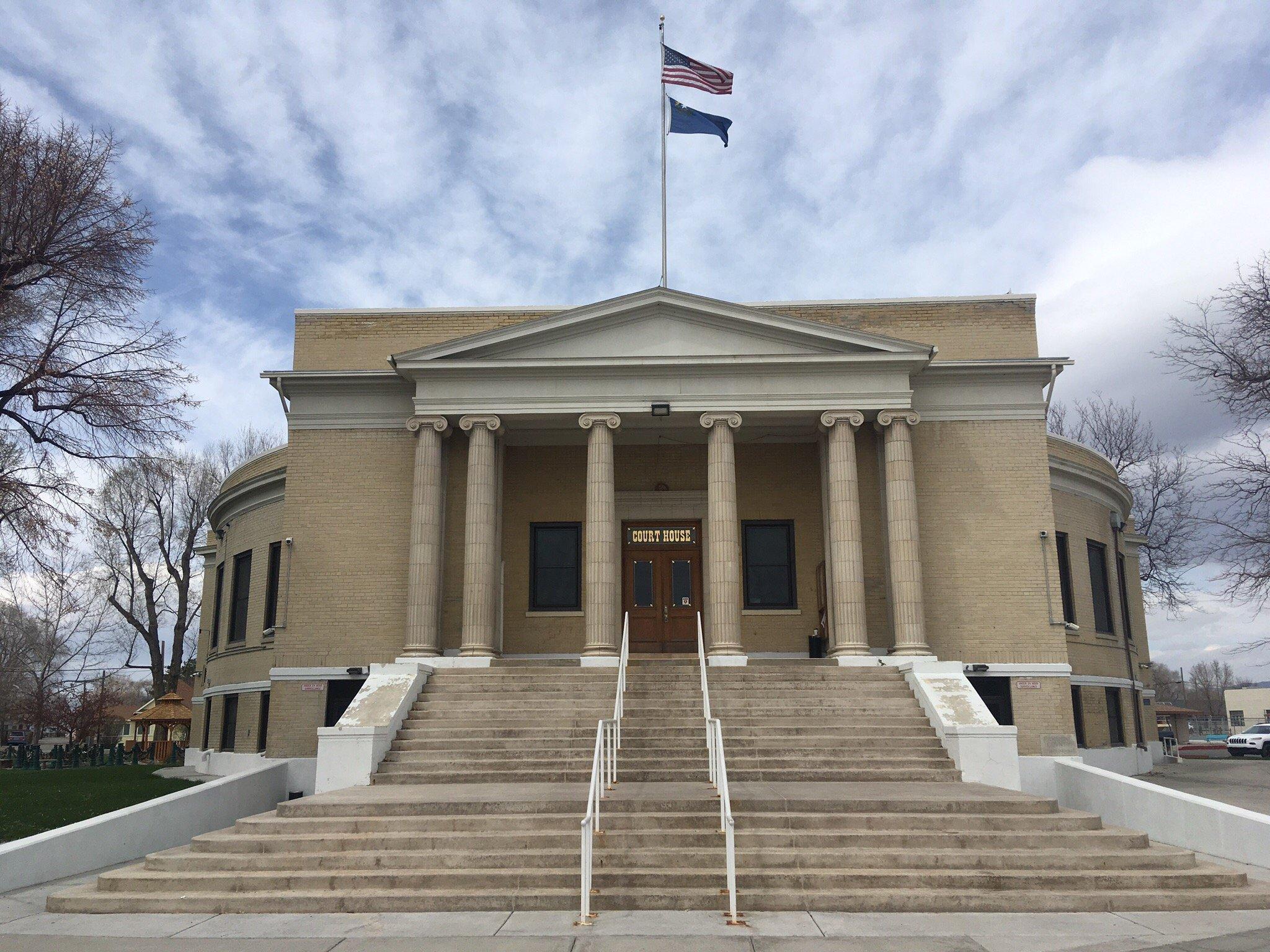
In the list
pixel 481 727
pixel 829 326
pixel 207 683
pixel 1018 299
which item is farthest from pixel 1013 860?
pixel 207 683

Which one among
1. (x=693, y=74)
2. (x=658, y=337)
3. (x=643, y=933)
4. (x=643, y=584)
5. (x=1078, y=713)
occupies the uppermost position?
(x=693, y=74)

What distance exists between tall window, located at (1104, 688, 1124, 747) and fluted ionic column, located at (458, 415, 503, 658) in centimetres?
1524

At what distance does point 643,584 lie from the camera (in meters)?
22.7

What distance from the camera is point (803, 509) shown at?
73.9 feet

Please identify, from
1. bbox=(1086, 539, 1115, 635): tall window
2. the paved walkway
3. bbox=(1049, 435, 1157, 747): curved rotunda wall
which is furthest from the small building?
bbox=(1086, 539, 1115, 635): tall window

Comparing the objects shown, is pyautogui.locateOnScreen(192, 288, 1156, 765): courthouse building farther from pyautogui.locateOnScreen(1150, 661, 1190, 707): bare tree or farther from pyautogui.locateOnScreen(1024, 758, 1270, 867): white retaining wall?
pyautogui.locateOnScreen(1150, 661, 1190, 707): bare tree

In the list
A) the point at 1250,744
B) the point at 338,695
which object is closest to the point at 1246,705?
the point at 1250,744

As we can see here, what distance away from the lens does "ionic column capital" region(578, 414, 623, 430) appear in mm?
20516

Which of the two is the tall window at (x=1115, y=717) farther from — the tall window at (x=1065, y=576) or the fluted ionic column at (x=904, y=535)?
the fluted ionic column at (x=904, y=535)

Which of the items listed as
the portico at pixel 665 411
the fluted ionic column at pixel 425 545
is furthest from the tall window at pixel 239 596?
the portico at pixel 665 411

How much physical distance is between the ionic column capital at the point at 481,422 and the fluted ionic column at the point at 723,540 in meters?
4.22

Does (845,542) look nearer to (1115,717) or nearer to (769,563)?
(769,563)

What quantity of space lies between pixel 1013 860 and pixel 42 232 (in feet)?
53.2

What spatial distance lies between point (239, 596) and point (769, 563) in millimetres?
14119
